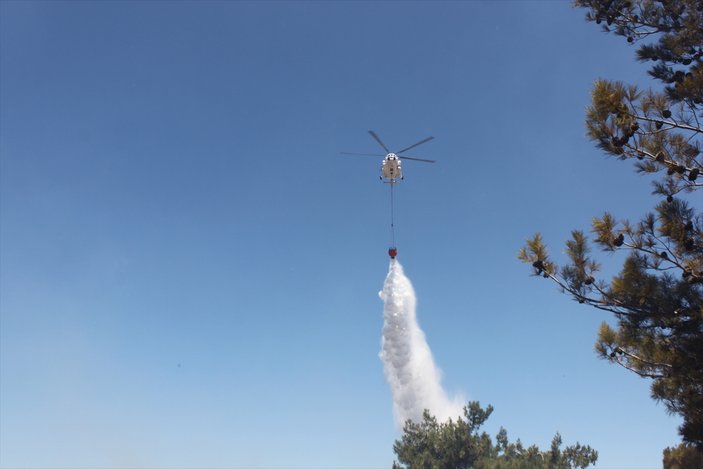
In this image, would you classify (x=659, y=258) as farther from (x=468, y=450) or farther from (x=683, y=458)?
(x=468, y=450)

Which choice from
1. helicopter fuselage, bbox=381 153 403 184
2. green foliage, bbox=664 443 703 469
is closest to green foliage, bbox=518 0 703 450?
green foliage, bbox=664 443 703 469

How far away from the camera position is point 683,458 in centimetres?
2409

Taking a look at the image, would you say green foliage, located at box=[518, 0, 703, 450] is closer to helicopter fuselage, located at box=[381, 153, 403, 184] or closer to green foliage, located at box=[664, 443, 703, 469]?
Result: green foliage, located at box=[664, 443, 703, 469]

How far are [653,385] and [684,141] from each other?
704 centimetres

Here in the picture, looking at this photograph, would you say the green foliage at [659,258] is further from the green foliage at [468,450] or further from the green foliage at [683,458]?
the green foliage at [468,450]

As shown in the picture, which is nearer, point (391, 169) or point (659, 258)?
point (659, 258)

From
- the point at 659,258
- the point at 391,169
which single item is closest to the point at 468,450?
the point at 391,169

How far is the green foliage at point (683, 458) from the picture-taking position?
23.2 m

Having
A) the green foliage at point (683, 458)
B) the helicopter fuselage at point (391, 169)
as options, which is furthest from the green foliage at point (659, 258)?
the helicopter fuselage at point (391, 169)

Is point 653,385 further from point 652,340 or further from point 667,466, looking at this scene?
point 667,466

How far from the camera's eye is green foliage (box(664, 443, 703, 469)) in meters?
23.2

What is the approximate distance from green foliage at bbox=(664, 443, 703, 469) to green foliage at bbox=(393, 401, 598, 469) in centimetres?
3475

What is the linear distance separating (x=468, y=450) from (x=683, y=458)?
A: 43.4m

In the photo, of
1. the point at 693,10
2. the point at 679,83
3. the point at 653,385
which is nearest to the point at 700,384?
the point at 653,385
